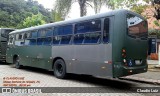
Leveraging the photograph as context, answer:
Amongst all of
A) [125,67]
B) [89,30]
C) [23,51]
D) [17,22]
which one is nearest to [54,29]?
[89,30]

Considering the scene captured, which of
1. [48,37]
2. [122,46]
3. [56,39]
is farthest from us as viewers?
[48,37]

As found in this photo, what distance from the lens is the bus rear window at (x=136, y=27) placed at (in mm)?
9859

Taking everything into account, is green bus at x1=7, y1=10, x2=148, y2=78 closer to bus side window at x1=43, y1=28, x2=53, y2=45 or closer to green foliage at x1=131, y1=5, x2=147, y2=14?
bus side window at x1=43, y1=28, x2=53, y2=45

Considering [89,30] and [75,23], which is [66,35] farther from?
[89,30]

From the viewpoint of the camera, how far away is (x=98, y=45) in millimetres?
10242

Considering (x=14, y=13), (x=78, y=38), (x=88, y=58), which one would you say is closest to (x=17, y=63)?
(x=78, y=38)

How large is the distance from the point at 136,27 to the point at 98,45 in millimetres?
1683

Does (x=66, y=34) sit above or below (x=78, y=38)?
above

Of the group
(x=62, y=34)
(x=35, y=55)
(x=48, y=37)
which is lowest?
(x=35, y=55)

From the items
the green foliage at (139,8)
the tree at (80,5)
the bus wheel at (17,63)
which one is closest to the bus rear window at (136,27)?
the green foliage at (139,8)

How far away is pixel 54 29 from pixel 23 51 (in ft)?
13.4

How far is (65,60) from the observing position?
1215 centimetres

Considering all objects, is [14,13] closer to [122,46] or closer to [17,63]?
[17,63]

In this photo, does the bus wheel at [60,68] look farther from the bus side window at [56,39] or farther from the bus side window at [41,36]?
the bus side window at [41,36]
